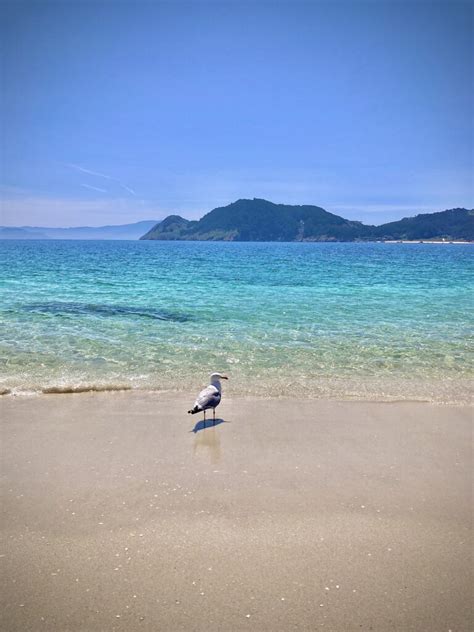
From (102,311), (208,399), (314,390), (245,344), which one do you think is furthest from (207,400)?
(102,311)

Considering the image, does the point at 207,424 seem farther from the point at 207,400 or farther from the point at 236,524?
the point at 236,524

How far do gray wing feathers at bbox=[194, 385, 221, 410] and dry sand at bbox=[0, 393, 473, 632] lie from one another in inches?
18.1

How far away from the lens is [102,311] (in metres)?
21.2


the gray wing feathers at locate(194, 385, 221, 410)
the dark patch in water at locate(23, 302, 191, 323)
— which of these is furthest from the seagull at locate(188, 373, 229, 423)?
the dark patch in water at locate(23, 302, 191, 323)

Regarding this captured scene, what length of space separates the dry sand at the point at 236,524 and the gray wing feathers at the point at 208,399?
46 cm

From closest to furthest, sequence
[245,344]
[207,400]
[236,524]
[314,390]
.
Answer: [236,524] < [207,400] < [314,390] < [245,344]

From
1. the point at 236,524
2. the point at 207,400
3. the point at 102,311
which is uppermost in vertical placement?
the point at 207,400

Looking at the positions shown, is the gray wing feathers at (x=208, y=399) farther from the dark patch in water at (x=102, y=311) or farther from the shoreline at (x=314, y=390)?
the dark patch in water at (x=102, y=311)

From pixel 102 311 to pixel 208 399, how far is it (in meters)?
14.4

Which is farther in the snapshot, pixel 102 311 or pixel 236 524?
pixel 102 311

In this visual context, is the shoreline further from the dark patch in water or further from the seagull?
the dark patch in water

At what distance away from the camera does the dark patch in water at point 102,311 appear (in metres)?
19.9

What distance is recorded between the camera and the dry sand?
12.8 ft

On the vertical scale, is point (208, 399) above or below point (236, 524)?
above
